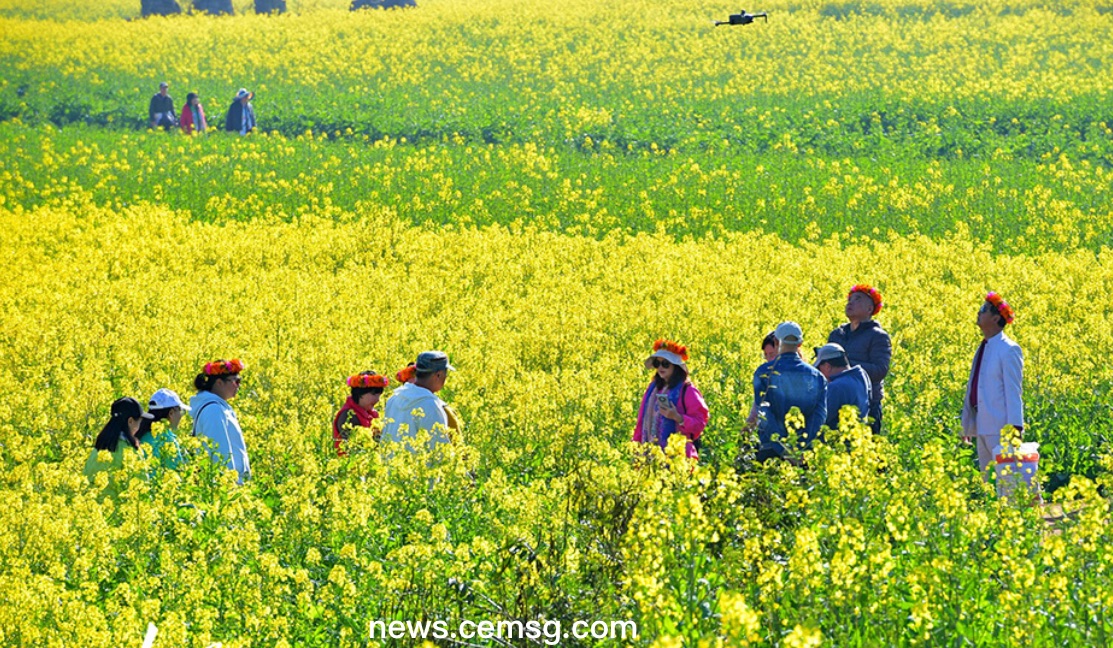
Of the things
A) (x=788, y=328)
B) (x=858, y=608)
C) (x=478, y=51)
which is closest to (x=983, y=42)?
(x=478, y=51)

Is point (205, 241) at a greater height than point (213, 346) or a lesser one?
greater

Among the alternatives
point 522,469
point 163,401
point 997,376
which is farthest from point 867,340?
point 163,401

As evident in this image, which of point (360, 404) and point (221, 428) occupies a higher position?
point (360, 404)

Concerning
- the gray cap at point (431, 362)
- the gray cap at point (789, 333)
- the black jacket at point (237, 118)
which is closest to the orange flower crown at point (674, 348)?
the gray cap at point (789, 333)

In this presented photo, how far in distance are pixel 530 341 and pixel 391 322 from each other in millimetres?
1479

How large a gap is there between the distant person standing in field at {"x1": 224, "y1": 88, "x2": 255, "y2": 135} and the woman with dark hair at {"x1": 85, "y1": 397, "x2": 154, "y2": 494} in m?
26.0

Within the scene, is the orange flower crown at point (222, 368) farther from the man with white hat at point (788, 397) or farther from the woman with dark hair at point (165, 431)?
the man with white hat at point (788, 397)

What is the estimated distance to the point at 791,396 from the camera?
29.9ft

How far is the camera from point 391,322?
14.1m

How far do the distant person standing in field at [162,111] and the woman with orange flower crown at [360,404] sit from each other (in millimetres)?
27060

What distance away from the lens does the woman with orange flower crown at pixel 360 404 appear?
32.0ft

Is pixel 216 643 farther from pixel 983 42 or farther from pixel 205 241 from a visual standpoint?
pixel 983 42

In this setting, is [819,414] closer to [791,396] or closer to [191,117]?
[791,396]

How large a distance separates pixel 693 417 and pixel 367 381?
2.14m
